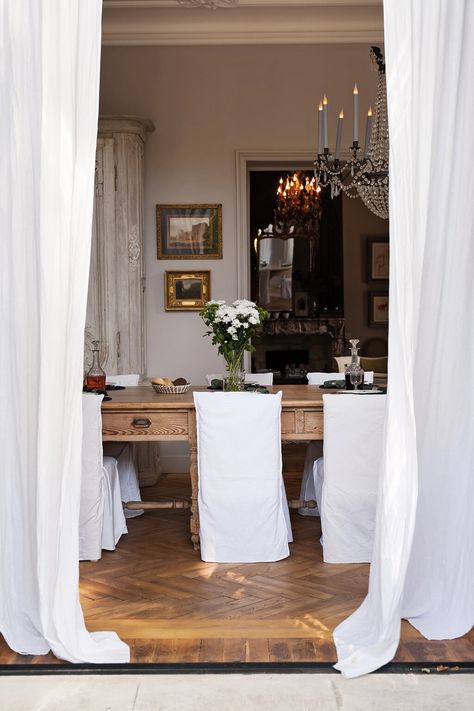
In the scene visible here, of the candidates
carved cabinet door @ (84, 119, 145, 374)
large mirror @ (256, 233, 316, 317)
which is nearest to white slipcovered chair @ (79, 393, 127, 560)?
carved cabinet door @ (84, 119, 145, 374)

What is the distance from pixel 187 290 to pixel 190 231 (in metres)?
0.50

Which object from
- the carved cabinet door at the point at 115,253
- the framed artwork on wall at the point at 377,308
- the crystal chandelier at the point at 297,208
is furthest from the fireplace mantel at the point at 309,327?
the carved cabinet door at the point at 115,253

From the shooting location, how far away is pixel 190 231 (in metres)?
6.96

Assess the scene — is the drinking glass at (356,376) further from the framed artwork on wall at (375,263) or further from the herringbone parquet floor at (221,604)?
the framed artwork on wall at (375,263)

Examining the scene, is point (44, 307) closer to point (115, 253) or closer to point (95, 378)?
point (95, 378)

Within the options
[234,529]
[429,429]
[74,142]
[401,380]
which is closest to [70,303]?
[74,142]

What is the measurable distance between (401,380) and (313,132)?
4460 mm

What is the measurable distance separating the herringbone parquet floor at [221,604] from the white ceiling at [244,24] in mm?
4007

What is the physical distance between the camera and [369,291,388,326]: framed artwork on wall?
38.4 feet

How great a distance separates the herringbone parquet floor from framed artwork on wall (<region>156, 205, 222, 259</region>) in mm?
2830

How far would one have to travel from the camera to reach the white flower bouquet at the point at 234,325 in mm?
4480

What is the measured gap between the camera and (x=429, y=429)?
322cm

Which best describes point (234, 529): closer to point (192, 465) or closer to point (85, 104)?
point (192, 465)

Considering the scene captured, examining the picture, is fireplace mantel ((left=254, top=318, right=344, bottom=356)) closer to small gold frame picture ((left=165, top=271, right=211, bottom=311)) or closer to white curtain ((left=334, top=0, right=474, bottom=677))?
small gold frame picture ((left=165, top=271, right=211, bottom=311))
